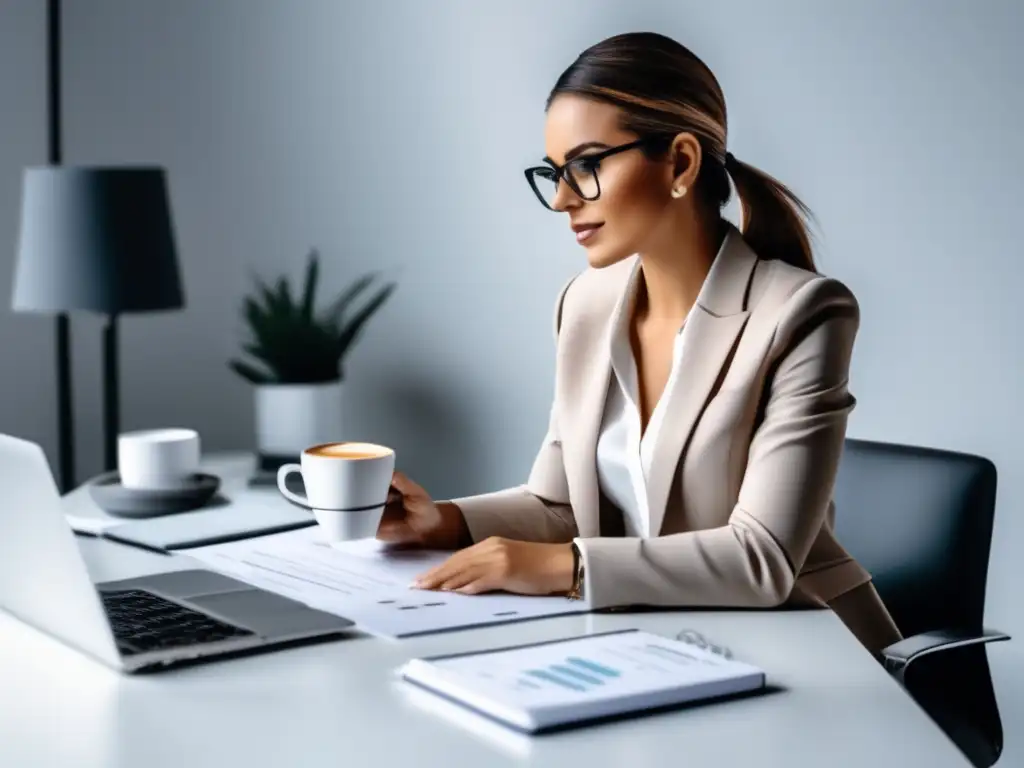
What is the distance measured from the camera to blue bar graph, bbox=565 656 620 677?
39.3 inches

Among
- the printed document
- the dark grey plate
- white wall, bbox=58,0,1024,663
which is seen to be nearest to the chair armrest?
the printed document

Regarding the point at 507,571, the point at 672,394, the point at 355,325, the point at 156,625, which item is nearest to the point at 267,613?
the point at 156,625

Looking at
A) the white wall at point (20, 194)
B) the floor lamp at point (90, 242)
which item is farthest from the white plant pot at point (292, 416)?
the white wall at point (20, 194)

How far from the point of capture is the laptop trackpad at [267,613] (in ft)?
3.76

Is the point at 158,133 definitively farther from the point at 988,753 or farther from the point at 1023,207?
the point at 988,753

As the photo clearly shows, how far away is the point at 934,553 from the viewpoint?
1653 millimetres

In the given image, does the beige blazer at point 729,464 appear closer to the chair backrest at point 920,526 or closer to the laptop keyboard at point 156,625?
the chair backrest at point 920,526

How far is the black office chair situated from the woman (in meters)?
0.08

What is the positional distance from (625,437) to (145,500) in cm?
69

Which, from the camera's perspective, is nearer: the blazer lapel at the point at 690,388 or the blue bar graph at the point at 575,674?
the blue bar graph at the point at 575,674

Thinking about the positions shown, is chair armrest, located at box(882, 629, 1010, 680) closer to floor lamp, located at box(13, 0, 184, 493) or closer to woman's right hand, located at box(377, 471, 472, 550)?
woman's right hand, located at box(377, 471, 472, 550)

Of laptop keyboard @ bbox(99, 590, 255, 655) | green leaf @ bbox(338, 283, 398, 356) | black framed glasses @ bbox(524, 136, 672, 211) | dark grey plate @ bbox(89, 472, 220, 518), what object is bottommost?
dark grey plate @ bbox(89, 472, 220, 518)

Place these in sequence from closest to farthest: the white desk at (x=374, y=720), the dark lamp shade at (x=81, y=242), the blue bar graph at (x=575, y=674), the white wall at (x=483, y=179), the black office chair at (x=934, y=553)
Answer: the white desk at (x=374, y=720) < the blue bar graph at (x=575, y=674) < the black office chair at (x=934, y=553) < the white wall at (x=483, y=179) < the dark lamp shade at (x=81, y=242)

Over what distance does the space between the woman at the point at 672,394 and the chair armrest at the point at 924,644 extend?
9 centimetres
